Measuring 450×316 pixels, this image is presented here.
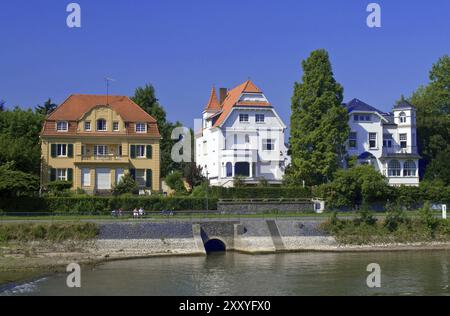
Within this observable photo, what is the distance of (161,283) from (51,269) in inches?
355

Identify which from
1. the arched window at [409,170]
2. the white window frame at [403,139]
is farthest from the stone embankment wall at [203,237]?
the white window frame at [403,139]

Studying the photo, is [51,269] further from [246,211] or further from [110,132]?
[110,132]

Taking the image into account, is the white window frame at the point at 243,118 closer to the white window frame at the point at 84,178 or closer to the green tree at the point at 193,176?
the green tree at the point at 193,176

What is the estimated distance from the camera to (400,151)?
76812mm

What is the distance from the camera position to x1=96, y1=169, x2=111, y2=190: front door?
66.8 meters

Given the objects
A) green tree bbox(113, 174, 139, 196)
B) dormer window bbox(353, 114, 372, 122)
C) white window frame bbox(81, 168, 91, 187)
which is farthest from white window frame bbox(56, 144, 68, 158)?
dormer window bbox(353, 114, 372, 122)

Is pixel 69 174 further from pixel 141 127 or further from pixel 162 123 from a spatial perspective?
pixel 162 123

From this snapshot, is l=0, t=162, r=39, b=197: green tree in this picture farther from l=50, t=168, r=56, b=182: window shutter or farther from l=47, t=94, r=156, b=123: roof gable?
l=47, t=94, r=156, b=123: roof gable

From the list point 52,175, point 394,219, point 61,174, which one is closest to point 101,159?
point 61,174

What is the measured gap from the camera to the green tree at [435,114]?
81250 mm

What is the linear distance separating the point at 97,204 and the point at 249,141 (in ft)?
66.4

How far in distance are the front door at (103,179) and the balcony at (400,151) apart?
30.8 metres

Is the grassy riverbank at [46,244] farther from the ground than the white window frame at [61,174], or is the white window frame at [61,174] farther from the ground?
the white window frame at [61,174]
